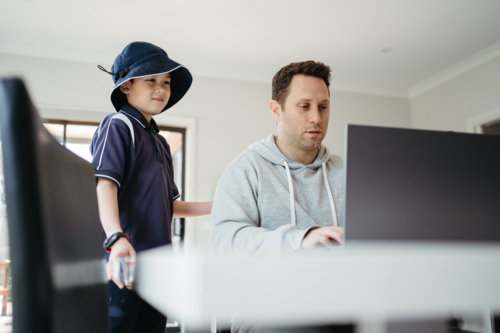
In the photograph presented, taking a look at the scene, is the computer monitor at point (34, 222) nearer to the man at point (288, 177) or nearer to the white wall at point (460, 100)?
the man at point (288, 177)

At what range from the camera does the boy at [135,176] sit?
1105 millimetres

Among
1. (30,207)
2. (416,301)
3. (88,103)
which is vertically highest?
(88,103)

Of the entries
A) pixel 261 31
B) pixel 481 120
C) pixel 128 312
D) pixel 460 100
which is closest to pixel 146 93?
pixel 128 312

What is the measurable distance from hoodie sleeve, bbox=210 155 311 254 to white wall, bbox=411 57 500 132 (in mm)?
4086

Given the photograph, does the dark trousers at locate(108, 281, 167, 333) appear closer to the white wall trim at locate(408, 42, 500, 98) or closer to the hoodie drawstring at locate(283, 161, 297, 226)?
the hoodie drawstring at locate(283, 161, 297, 226)

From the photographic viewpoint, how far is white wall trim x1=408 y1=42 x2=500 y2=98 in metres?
4.23

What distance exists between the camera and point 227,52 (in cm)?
418

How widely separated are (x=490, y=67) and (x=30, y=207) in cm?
499

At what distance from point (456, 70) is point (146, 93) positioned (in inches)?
176

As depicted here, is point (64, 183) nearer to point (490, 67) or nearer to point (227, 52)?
point (227, 52)

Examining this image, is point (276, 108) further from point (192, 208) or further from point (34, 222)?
point (34, 222)

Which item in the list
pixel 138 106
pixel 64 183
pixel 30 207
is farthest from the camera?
pixel 138 106

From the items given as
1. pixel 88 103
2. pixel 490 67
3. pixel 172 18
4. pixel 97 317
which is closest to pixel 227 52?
pixel 172 18

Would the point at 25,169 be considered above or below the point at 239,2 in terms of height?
below
